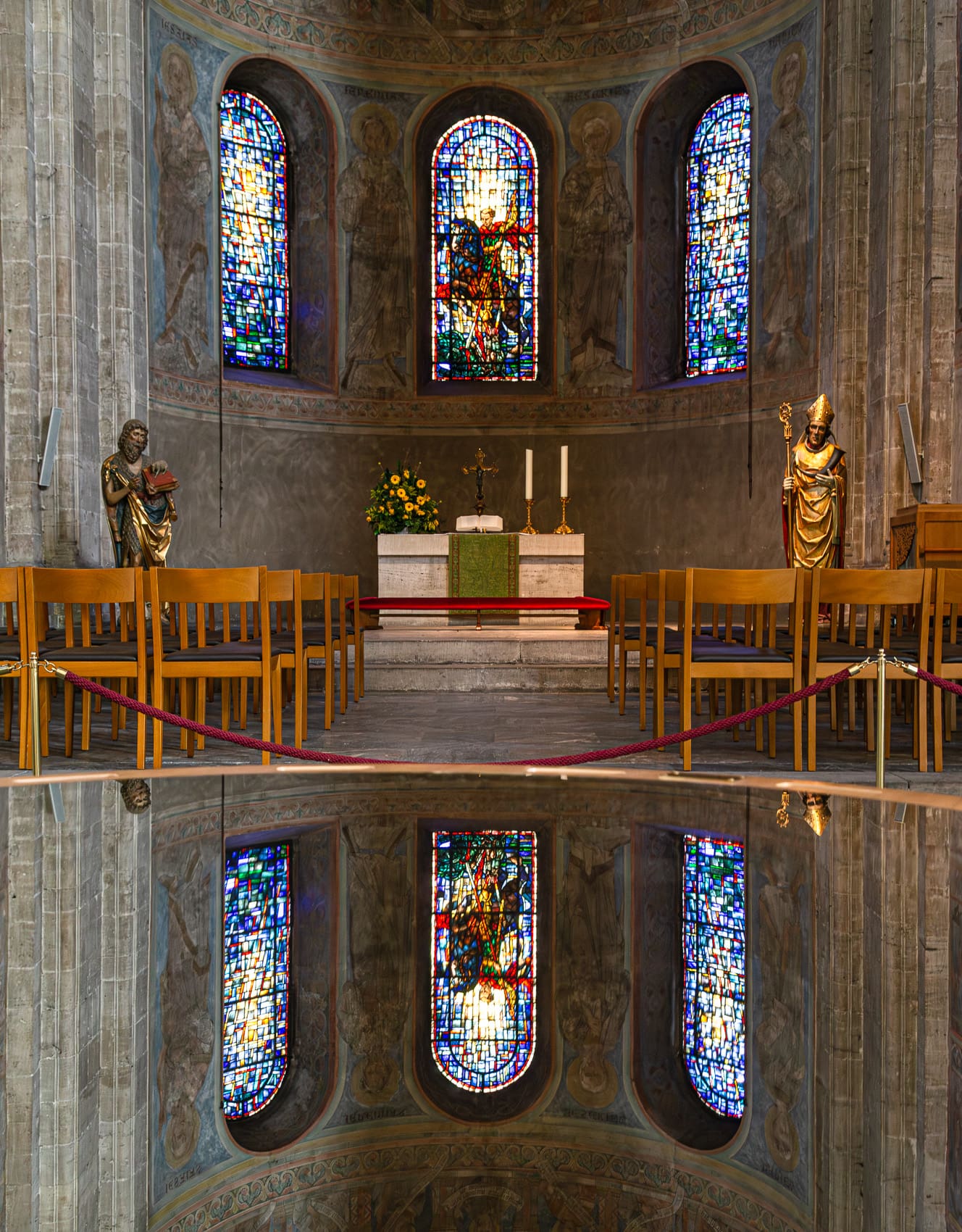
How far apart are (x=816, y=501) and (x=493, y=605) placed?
296 centimetres

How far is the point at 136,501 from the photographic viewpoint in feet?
29.1

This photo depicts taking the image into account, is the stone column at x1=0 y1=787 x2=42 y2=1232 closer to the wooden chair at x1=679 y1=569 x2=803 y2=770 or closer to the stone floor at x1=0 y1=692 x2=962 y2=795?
the stone floor at x1=0 y1=692 x2=962 y2=795

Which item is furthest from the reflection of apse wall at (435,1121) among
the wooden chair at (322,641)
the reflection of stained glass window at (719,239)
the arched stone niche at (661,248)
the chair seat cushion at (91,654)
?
the arched stone niche at (661,248)

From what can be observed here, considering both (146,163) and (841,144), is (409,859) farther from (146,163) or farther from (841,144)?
(146,163)

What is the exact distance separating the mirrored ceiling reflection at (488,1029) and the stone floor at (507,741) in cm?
237

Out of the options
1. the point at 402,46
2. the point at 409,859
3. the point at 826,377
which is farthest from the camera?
the point at 402,46

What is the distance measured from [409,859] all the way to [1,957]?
3.28 feet

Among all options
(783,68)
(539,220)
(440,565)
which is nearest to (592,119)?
(539,220)

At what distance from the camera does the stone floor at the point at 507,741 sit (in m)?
5.52

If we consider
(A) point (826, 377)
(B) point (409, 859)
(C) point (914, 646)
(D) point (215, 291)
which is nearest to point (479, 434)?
(D) point (215, 291)

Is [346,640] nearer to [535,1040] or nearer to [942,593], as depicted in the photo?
[942,593]

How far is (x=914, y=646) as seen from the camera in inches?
241

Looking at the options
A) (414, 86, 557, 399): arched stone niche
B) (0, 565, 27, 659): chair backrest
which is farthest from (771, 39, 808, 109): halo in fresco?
(0, 565, 27, 659): chair backrest

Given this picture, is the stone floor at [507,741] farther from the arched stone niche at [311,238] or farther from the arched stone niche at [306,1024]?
the arched stone niche at [311,238]
